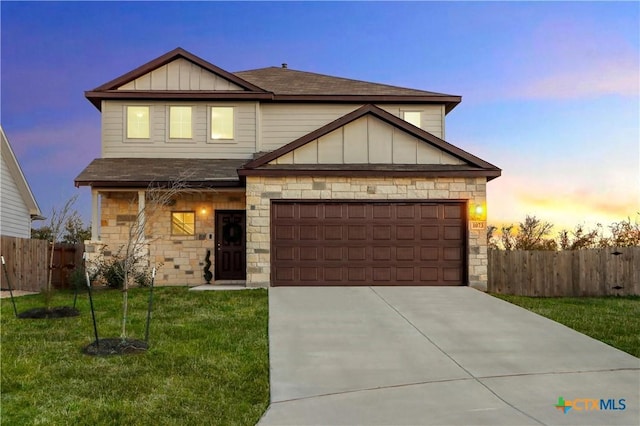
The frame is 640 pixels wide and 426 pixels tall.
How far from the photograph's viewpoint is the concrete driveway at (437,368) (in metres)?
5.59

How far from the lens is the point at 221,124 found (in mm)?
18172

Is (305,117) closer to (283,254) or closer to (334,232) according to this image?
(334,232)

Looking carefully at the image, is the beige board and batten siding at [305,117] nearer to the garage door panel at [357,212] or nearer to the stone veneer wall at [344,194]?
the stone veneer wall at [344,194]

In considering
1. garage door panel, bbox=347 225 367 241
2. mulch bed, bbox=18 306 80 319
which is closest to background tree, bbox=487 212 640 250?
garage door panel, bbox=347 225 367 241

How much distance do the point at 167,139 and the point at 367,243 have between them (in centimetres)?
809

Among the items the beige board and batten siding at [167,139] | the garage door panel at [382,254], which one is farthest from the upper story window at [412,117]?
the garage door panel at [382,254]

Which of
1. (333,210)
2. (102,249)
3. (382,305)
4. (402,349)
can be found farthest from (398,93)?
(402,349)

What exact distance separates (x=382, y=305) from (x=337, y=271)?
2897mm

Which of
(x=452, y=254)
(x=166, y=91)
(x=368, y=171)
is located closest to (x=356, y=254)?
(x=368, y=171)

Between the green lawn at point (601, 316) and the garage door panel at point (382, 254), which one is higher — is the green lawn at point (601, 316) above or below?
below

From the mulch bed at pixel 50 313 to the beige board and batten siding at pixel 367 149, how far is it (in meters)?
6.29

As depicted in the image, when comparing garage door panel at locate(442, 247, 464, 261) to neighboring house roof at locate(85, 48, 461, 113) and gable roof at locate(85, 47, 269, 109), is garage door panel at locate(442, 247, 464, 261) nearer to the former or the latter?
neighboring house roof at locate(85, 48, 461, 113)

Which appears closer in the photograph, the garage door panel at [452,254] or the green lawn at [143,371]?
the green lawn at [143,371]

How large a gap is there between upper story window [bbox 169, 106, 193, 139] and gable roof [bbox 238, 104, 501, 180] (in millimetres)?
4736
